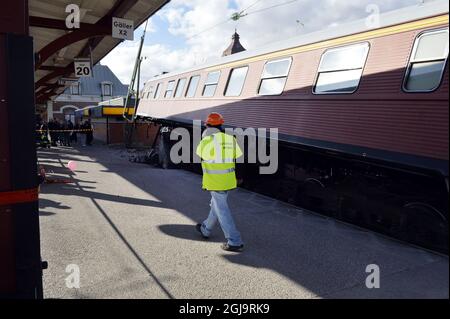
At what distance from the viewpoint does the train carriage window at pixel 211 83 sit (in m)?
10.7

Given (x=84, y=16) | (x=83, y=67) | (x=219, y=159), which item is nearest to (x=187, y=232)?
(x=219, y=159)

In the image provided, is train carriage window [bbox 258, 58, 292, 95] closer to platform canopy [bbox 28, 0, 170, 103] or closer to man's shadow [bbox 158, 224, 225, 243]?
platform canopy [bbox 28, 0, 170, 103]

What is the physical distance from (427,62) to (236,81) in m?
5.07

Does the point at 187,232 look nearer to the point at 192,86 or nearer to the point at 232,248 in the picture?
the point at 232,248

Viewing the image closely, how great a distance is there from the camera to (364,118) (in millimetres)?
5953

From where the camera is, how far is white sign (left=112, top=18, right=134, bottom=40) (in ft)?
30.7

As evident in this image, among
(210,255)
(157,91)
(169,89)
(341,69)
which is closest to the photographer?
(210,255)

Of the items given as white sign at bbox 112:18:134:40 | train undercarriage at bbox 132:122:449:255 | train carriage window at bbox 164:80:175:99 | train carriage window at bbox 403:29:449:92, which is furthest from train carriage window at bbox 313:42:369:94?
train carriage window at bbox 164:80:175:99

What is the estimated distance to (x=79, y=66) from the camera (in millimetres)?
13297

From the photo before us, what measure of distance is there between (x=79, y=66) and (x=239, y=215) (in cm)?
935

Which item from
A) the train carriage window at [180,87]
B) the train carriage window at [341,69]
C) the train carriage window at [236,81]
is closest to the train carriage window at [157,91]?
the train carriage window at [180,87]

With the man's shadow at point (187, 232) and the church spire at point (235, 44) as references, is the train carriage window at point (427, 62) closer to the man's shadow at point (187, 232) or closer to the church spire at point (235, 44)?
the man's shadow at point (187, 232)

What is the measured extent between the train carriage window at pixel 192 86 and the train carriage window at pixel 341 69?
18.8 feet
